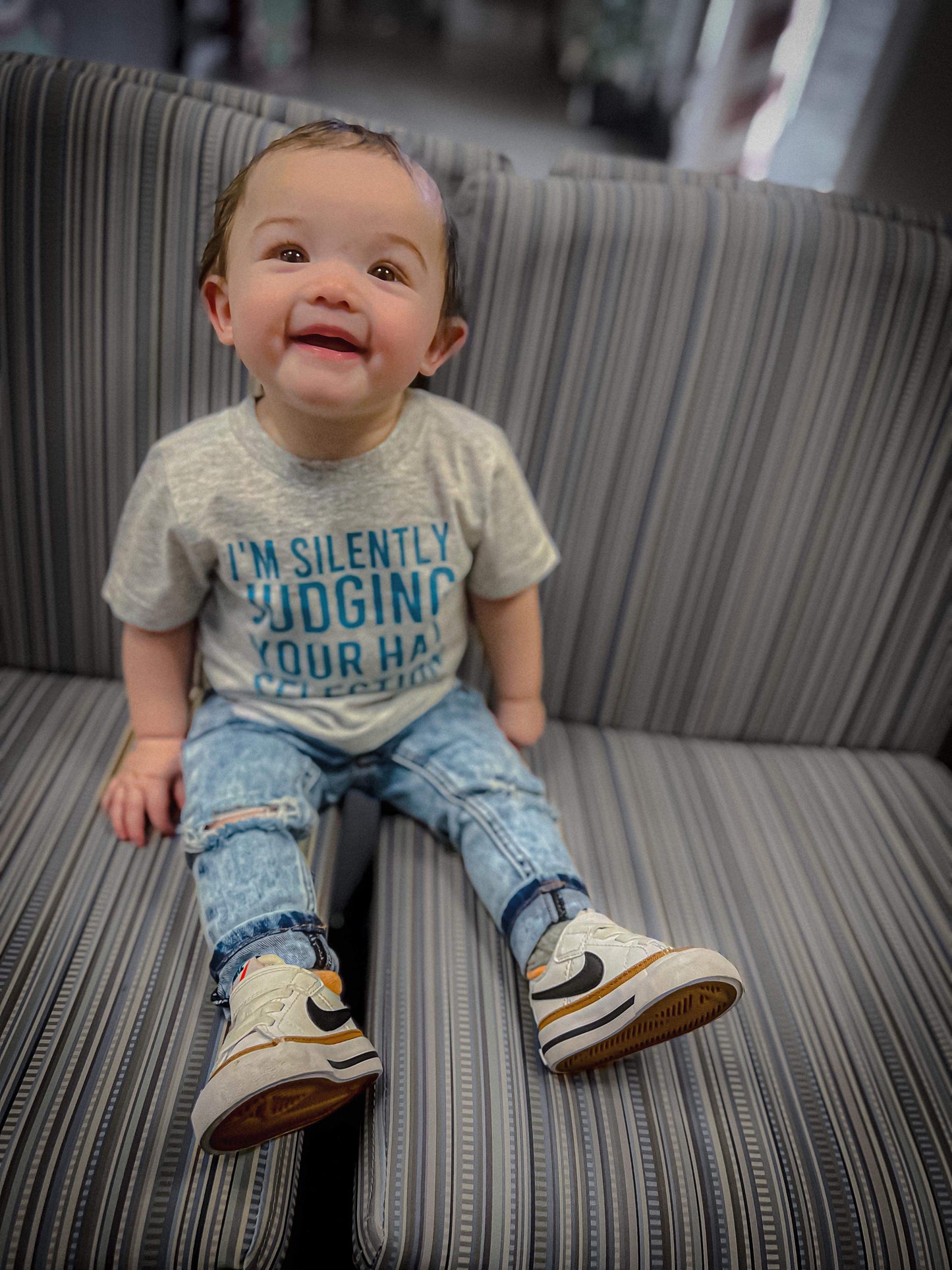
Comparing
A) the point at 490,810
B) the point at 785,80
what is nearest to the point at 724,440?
the point at 490,810

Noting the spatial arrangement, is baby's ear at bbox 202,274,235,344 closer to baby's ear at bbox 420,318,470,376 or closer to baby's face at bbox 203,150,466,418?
baby's face at bbox 203,150,466,418

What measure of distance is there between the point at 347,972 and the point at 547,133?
3274mm

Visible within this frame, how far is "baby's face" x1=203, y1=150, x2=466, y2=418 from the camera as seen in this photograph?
25.4 inches

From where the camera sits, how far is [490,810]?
847 mm

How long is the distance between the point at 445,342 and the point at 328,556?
0.76 ft

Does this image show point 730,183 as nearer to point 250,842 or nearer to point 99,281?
point 99,281

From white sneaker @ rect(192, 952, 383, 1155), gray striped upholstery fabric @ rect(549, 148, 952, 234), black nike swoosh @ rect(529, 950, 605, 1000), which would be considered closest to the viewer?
white sneaker @ rect(192, 952, 383, 1155)

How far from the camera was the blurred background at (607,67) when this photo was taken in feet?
4.65

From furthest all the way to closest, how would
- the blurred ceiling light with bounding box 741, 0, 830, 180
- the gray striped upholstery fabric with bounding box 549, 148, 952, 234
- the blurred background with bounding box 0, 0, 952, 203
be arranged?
the blurred ceiling light with bounding box 741, 0, 830, 180
the blurred background with bounding box 0, 0, 952, 203
the gray striped upholstery fabric with bounding box 549, 148, 952, 234

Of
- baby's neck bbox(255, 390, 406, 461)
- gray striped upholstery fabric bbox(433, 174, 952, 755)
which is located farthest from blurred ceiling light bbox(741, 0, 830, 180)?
baby's neck bbox(255, 390, 406, 461)

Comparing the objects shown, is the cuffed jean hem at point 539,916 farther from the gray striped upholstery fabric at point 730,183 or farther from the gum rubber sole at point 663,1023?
the gray striped upholstery fabric at point 730,183

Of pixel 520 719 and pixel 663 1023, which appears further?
pixel 520 719

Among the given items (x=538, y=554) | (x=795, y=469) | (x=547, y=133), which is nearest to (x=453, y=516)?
(x=538, y=554)

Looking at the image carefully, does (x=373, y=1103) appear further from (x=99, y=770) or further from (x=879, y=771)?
(x=879, y=771)
